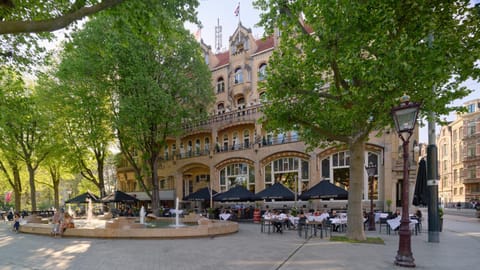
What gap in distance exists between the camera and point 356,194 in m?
13.4

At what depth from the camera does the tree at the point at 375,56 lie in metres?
10.1

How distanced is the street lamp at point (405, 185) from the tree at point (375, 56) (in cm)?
133

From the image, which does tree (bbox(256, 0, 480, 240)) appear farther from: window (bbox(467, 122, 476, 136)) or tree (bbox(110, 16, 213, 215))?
window (bbox(467, 122, 476, 136))

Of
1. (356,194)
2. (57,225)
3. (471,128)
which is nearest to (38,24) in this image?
(356,194)

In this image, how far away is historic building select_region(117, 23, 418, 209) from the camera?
25.2 m

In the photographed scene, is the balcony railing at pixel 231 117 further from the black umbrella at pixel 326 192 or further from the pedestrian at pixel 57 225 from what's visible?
the pedestrian at pixel 57 225

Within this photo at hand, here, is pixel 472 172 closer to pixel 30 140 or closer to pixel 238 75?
pixel 238 75

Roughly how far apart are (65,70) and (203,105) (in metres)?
10.7

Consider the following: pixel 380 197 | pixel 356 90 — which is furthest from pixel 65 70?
pixel 380 197

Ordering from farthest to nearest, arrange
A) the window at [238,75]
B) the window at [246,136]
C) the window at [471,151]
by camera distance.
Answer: the window at [471,151], the window at [238,75], the window at [246,136]

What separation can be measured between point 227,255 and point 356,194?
625 cm

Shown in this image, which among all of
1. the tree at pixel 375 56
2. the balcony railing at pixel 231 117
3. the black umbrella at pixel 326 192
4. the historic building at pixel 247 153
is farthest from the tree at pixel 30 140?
the tree at pixel 375 56

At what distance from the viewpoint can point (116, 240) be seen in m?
14.3

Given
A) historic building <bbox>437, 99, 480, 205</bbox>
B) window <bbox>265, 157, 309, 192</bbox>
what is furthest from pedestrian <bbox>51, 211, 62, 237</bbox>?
historic building <bbox>437, 99, 480, 205</bbox>
